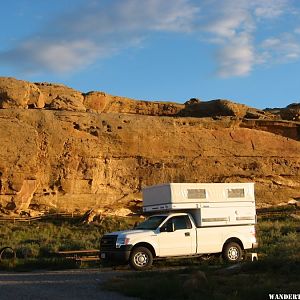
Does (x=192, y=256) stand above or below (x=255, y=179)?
below

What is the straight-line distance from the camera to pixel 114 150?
3881 cm

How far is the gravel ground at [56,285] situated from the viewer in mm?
11500

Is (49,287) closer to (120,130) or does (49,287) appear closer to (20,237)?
(20,237)

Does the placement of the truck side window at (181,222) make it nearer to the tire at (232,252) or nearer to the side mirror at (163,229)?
the side mirror at (163,229)

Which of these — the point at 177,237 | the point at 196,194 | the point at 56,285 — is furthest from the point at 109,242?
the point at 56,285

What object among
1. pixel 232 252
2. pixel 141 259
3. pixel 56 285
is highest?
pixel 232 252

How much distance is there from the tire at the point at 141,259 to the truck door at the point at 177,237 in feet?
1.54

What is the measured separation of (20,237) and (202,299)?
18.9m

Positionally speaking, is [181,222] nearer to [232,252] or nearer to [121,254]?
[232,252]

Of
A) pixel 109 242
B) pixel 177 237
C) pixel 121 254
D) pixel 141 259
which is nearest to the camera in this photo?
pixel 121 254

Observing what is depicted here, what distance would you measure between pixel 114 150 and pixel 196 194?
20.5 meters

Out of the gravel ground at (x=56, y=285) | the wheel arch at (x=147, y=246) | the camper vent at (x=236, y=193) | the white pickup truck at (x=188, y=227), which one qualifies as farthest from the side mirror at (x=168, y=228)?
the camper vent at (x=236, y=193)

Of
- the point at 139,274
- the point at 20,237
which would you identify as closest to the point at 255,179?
the point at 20,237

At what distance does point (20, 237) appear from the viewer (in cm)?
2759
